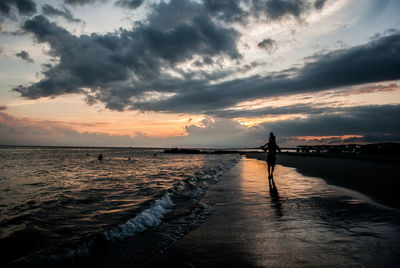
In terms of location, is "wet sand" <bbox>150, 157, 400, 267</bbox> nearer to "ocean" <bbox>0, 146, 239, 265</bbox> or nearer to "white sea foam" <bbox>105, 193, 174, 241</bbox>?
"ocean" <bbox>0, 146, 239, 265</bbox>

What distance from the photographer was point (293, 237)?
4.86 metres

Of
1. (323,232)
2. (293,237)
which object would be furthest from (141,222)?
(323,232)

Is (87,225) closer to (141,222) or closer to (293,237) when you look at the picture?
(141,222)

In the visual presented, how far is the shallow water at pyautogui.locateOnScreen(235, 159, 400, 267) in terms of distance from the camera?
3785 mm

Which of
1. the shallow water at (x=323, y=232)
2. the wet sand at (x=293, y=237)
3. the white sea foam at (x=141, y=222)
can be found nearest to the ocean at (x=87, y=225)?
the white sea foam at (x=141, y=222)

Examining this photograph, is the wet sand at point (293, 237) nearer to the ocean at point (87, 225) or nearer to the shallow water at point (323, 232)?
the shallow water at point (323, 232)

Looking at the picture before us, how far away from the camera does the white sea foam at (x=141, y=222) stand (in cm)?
582

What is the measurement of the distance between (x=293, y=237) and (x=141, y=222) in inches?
168

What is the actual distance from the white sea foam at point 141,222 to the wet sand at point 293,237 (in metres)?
1.66

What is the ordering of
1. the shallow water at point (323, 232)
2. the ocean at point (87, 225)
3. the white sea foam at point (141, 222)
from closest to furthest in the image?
1. the shallow water at point (323, 232)
2. the ocean at point (87, 225)
3. the white sea foam at point (141, 222)

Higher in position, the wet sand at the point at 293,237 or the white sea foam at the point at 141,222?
the wet sand at the point at 293,237

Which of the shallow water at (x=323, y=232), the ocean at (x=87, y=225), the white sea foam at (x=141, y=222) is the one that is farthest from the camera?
the white sea foam at (x=141, y=222)

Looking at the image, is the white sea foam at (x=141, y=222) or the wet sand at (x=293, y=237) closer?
the wet sand at (x=293, y=237)

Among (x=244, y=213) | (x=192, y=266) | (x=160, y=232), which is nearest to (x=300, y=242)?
(x=192, y=266)
